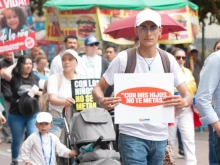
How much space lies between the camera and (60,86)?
8078 mm

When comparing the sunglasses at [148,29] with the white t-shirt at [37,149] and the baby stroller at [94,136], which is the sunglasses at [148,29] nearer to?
the baby stroller at [94,136]

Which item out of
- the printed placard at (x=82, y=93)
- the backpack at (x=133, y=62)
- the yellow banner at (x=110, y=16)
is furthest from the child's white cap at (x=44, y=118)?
the yellow banner at (x=110, y=16)

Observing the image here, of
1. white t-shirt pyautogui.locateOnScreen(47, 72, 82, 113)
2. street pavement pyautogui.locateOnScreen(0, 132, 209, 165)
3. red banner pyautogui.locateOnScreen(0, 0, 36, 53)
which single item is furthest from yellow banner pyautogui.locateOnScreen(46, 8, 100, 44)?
white t-shirt pyautogui.locateOnScreen(47, 72, 82, 113)

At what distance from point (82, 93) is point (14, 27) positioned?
4888mm

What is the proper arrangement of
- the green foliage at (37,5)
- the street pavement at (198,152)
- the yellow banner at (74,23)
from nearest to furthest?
the street pavement at (198,152)
the yellow banner at (74,23)
the green foliage at (37,5)

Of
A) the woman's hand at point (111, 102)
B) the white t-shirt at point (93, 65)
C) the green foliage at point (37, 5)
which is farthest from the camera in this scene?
the green foliage at point (37, 5)

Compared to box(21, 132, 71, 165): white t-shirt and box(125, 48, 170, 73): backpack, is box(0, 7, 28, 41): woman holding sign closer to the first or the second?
box(21, 132, 71, 165): white t-shirt

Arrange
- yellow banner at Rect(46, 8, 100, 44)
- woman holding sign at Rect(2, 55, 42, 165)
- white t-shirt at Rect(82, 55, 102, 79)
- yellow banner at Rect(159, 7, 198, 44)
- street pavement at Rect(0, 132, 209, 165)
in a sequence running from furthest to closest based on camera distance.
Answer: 1. yellow banner at Rect(159, 7, 198, 44)
2. yellow banner at Rect(46, 8, 100, 44)
3. street pavement at Rect(0, 132, 209, 165)
4. woman holding sign at Rect(2, 55, 42, 165)
5. white t-shirt at Rect(82, 55, 102, 79)

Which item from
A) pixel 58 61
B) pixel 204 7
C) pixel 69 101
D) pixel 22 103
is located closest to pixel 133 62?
pixel 69 101

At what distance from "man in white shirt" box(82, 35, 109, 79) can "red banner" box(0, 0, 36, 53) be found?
1845 millimetres

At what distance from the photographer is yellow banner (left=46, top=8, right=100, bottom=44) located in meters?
14.6

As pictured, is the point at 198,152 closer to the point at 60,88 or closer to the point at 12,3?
the point at 12,3

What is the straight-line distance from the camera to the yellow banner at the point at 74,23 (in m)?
14.6

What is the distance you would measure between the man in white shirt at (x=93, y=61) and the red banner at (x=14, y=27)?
1.85 meters
